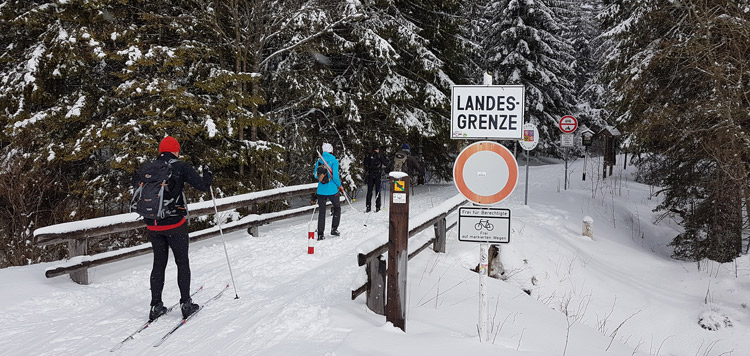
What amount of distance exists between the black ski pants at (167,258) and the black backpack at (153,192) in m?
0.28

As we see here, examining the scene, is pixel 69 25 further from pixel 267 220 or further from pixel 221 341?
pixel 221 341

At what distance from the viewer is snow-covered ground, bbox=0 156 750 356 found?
14.5 feet

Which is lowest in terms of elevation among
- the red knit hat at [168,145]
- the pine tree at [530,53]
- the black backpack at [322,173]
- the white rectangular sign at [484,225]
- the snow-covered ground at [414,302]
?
the snow-covered ground at [414,302]

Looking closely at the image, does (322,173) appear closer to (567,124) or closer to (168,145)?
(168,145)

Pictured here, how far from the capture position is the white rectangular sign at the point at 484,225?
4.32m

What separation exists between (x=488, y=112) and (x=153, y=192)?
3590 mm

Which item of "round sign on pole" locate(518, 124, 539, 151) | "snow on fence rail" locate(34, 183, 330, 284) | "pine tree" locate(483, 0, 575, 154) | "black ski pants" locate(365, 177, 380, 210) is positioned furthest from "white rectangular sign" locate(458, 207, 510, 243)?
"pine tree" locate(483, 0, 575, 154)

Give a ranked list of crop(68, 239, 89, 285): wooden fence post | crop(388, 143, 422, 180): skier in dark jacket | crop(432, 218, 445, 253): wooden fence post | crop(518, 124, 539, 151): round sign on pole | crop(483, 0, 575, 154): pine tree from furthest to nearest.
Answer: crop(483, 0, 575, 154): pine tree, crop(518, 124, 539, 151): round sign on pole, crop(388, 143, 422, 180): skier in dark jacket, crop(432, 218, 445, 253): wooden fence post, crop(68, 239, 89, 285): wooden fence post

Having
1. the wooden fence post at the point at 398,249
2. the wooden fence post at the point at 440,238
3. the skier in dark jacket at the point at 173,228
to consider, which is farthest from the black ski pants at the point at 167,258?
the wooden fence post at the point at 440,238

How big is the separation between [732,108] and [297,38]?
11908 millimetres

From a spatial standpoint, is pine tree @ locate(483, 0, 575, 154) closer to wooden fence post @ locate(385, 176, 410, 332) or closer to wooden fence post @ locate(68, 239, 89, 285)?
wooden fence post @ locate(385, 176, 410, 332)

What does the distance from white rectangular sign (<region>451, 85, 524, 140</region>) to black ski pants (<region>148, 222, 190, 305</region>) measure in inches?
127

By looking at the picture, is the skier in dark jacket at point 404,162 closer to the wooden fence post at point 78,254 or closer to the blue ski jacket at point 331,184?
Result: the blue ski jacket at point 331,184

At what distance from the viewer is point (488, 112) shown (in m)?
4.44
